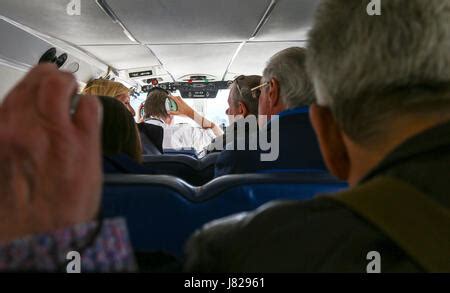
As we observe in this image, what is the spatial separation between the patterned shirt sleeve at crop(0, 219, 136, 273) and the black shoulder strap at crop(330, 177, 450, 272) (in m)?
0.29

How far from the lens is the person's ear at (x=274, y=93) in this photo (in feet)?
5.65

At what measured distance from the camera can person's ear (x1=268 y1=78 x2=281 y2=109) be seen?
1722mm

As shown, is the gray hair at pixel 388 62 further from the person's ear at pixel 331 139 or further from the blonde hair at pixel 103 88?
the blonde hair at pixel 103 88

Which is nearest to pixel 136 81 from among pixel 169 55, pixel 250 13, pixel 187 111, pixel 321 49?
pixel 187 111

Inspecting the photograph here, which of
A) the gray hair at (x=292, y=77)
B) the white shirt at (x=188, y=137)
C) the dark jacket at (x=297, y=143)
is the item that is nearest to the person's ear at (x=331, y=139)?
the dark jacket at (x=297, y=143)

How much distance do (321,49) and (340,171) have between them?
0.21 metres

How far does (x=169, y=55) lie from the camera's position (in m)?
4.64

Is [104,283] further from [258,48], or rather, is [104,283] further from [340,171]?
[258,48]

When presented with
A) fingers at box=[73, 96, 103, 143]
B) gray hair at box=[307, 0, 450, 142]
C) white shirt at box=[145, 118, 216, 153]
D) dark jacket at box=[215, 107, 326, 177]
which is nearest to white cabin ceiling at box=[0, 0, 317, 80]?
dark jacket at box=[215, 107, 326, 177]

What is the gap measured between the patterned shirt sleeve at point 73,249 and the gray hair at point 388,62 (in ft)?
1.28

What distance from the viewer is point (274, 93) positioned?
175cm

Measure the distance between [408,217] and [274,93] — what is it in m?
1.35

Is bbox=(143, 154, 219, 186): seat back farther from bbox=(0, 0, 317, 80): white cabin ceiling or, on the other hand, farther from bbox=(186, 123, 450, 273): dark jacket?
bbox=(186, 123, 450, 273): dark jacket

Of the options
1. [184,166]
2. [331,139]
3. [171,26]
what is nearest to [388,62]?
[331,139]
